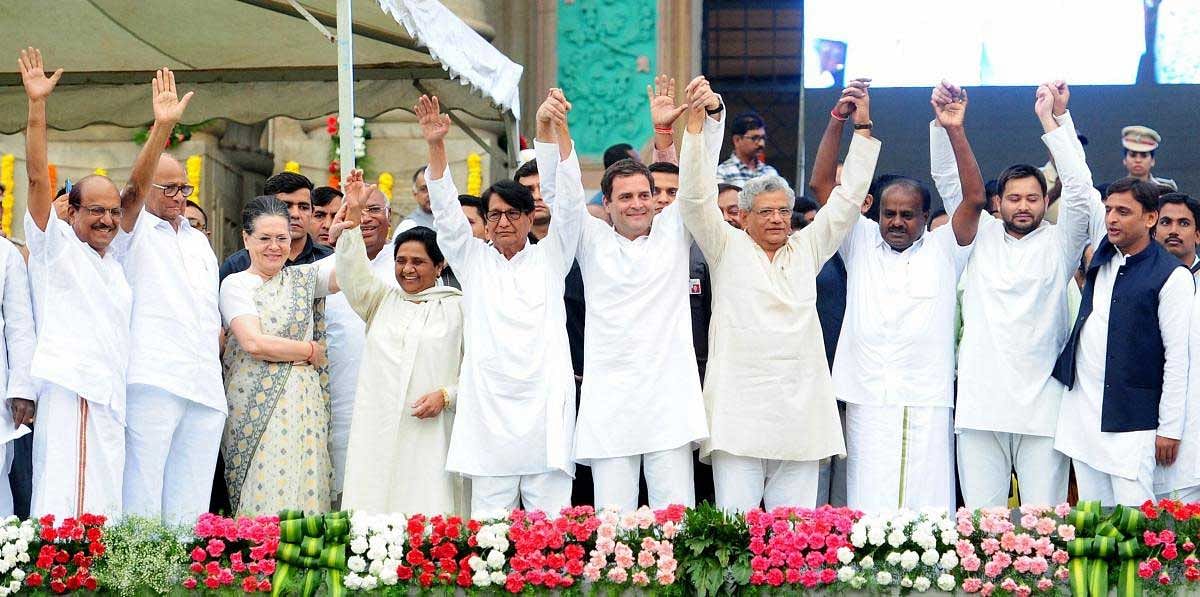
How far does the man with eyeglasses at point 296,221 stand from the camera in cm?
718

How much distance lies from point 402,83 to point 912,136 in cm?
340

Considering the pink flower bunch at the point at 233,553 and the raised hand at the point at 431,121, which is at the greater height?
the raised hand at the point at 431,121

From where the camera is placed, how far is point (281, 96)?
A: 32.4ft

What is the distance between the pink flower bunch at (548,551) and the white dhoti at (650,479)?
31.2 inches

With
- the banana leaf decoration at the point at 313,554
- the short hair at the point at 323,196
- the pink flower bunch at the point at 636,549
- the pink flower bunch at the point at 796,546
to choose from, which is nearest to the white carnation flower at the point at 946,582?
the pink flower bunch at the point at 796,546

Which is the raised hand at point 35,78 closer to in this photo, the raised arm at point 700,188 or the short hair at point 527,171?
the short hair at point 527,171

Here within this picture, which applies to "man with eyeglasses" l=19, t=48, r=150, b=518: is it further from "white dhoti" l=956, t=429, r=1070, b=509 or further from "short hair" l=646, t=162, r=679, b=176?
"white dhoti" l=956, t=429, r=1070, b=509

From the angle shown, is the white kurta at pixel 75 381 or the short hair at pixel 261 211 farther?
the short hair at pixel 261 211

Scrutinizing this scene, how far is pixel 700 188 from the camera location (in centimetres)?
618

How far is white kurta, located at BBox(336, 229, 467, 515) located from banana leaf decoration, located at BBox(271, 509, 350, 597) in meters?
1.07

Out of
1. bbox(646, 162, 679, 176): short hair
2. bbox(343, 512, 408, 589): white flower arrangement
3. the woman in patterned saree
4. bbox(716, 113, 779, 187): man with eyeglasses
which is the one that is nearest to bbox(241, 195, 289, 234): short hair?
the woman in patterned saree

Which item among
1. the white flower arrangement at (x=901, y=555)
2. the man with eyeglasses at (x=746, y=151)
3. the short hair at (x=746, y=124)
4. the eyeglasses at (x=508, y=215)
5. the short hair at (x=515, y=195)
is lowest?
the white flower arrangement at (x=901, y=555)

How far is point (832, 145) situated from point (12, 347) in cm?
346

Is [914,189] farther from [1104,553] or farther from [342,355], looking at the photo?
[342,355]
